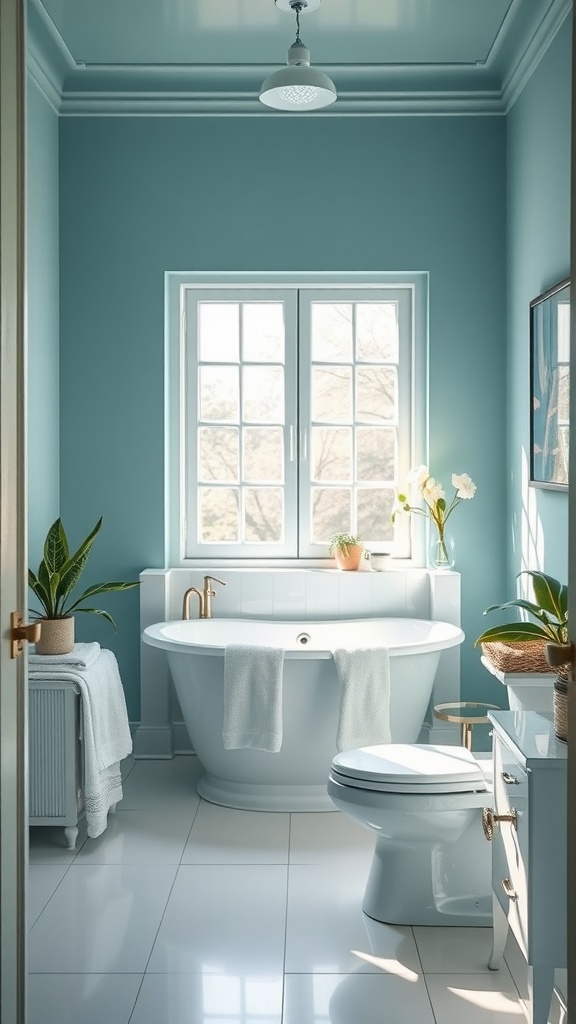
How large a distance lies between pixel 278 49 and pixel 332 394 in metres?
1.52

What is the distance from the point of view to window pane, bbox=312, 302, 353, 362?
4.79 meters

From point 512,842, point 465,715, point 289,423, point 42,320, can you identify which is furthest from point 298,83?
point 512,842

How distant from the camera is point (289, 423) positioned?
4801 mm

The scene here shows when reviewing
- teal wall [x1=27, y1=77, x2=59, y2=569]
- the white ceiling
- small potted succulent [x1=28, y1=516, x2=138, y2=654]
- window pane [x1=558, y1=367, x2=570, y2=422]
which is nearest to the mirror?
window pane [x1=558, y1=367, x2=570, y2=422]

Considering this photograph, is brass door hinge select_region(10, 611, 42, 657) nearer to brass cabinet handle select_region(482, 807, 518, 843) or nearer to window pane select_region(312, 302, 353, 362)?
brass cabinet handle select_region(482, 807, 518, 843)

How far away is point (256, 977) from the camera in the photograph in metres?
2.60

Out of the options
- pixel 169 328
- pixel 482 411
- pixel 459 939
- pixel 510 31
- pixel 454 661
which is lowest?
pixel 459 939

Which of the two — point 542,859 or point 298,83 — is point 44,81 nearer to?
point 298,83

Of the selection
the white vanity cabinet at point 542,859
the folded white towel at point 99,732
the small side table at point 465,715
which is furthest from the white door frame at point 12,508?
the small side table at point 465,715

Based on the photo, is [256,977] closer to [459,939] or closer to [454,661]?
[459,939]

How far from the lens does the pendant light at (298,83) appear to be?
358 cm

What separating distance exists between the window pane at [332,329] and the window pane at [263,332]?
0.54ft

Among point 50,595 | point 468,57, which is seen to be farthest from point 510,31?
point 50,595

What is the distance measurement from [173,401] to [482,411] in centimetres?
145
